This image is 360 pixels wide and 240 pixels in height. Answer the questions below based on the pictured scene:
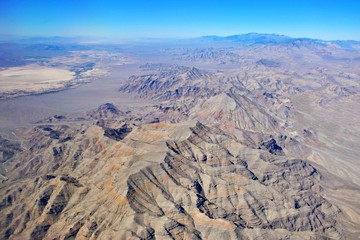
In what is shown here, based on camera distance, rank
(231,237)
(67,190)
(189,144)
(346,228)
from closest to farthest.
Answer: (231,237)
(67,190)
(346,228)
(189,144)

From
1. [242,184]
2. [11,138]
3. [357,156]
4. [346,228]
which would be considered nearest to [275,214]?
[242,184]

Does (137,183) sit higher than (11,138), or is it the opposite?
(137,183)

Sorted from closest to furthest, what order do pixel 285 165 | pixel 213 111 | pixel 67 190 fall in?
1. pixel 67 190
2. pixel 285 165
3. pixel 213 111

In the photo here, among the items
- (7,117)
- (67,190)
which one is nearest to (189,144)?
(67,190)

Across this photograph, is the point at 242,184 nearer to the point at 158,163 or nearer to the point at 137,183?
the point at 158,163

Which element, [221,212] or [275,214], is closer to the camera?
[221,212]

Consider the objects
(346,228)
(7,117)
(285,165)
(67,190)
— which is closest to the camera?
(67,190)

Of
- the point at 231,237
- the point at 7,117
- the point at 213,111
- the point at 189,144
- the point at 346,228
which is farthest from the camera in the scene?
the point at 7,117

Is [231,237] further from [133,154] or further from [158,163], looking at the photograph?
[133,154]

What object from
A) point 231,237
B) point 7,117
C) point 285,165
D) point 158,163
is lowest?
point 7,117
